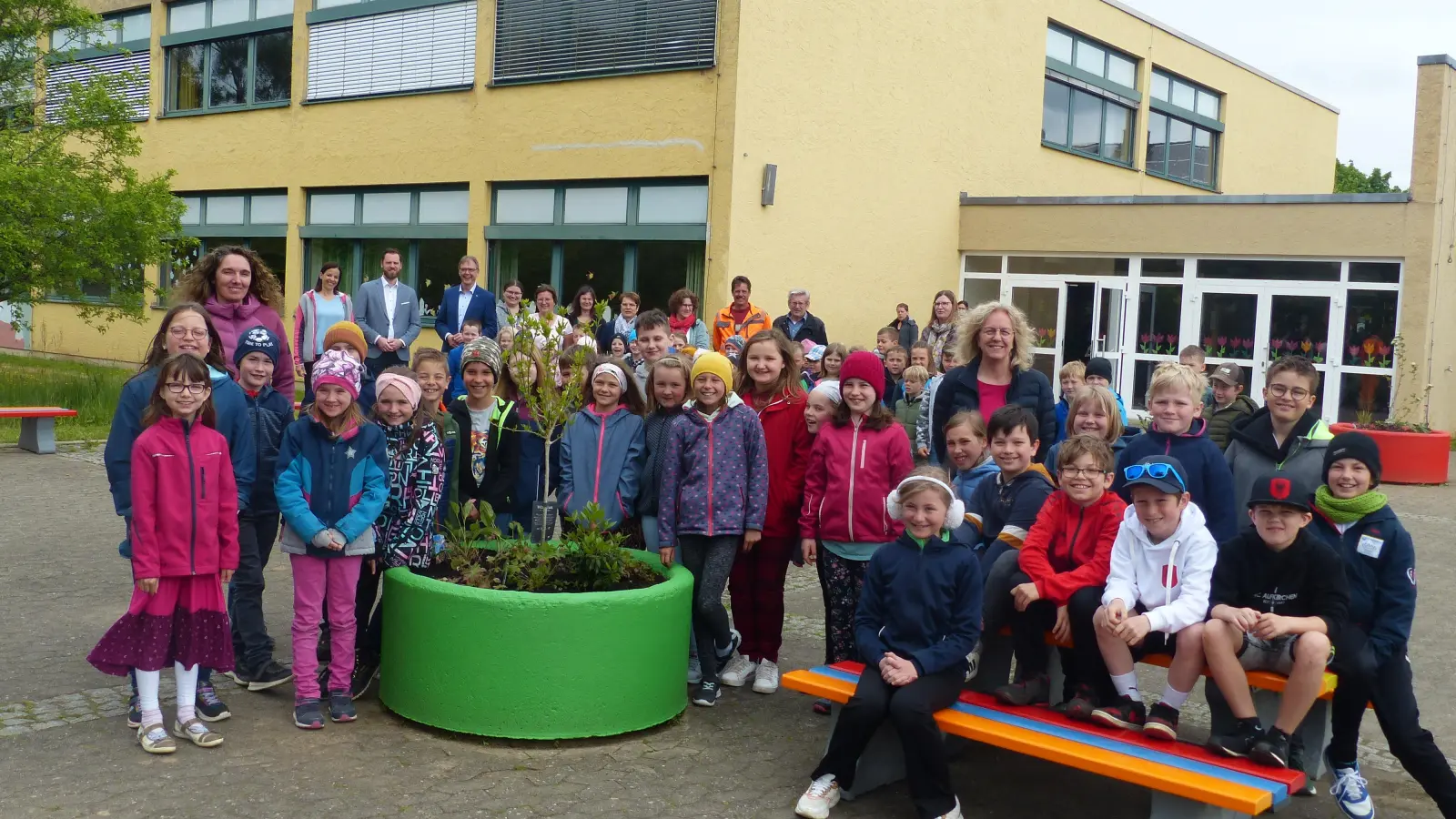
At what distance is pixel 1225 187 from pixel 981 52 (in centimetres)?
1004

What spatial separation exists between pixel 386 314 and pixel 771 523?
8.01m

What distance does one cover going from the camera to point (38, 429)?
13109 millimetres

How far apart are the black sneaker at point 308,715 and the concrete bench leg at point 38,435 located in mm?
9527

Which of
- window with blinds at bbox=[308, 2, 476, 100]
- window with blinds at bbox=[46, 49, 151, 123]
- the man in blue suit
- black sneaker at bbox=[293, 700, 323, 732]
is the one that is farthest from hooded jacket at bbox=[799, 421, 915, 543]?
window with blinds at bbox=[46, 49, 151, 123]

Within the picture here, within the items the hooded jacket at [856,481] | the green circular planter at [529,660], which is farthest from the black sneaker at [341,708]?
the hooded jacket at [856,481]

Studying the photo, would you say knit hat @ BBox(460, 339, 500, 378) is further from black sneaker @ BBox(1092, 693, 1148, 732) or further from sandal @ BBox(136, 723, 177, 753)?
black sneaker @ BBox(1092, 693, 1148, 732)

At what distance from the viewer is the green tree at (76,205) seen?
1525 centimetres

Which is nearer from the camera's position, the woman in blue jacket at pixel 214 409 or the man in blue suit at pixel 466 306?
the woman in blue jacket at pixel 214 409

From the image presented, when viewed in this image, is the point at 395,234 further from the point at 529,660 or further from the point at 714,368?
the point at 529,660

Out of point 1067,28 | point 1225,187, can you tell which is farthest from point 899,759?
point 1225,187

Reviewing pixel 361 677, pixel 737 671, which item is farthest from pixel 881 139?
pixel 361 677

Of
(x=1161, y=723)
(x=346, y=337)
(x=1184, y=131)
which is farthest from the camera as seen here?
(x=1184, y=131)

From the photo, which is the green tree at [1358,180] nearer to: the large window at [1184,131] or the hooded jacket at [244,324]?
the large window at [1184,131]

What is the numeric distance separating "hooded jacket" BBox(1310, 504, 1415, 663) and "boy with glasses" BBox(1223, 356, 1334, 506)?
753 mm
